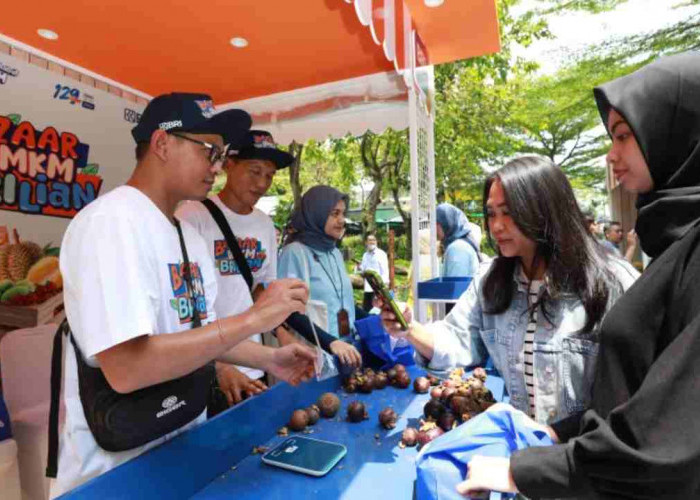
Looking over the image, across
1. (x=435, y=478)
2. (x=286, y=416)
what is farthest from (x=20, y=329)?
(x=435, y=478)

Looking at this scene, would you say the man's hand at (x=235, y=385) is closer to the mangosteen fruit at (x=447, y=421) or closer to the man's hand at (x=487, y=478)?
the mangosteen fruit at (x=447, y=421)

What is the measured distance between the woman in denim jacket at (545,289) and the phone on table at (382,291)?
1.19 ft

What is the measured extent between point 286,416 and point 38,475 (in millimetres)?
1830

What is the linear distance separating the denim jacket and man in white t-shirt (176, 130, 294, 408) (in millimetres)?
1240

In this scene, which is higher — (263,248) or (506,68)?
(506,68)

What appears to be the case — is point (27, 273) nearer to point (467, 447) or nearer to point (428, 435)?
point (428, 435)

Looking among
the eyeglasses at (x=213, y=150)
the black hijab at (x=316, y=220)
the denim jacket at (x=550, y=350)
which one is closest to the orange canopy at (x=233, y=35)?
the black hijab at (x=316, y=220)

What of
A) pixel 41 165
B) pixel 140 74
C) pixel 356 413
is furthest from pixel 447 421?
pixel 140 74

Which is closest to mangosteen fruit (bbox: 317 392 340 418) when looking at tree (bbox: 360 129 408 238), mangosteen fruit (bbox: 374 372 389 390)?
mangosteen fruit (bbox: 374 372 389 390)

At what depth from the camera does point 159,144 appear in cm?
152

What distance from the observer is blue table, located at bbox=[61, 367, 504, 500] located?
1.24m

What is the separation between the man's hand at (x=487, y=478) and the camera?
3.18ft

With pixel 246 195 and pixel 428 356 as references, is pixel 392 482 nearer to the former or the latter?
pixel 428 356

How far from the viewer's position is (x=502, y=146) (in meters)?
12.4
